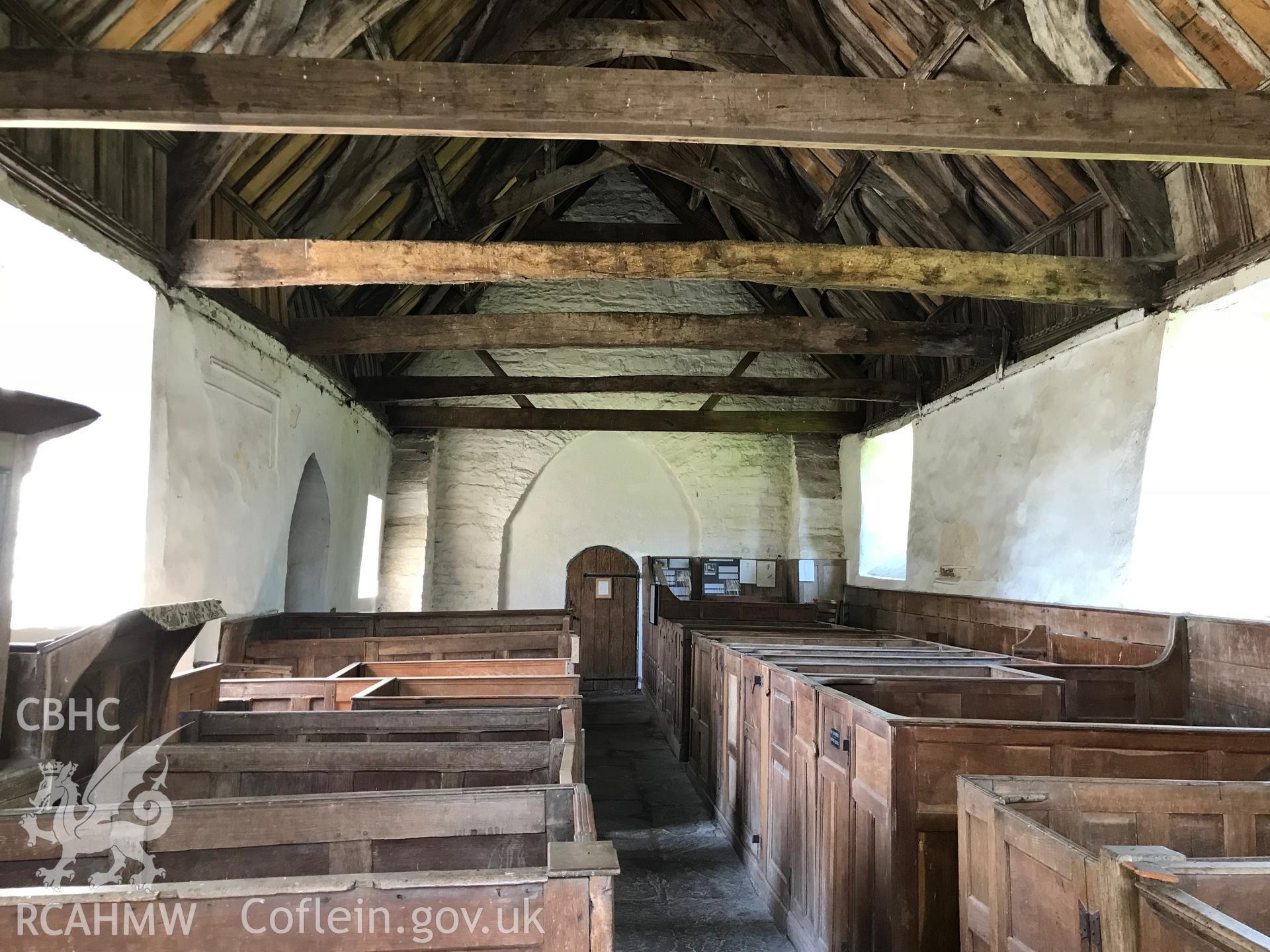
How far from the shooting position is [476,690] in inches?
159

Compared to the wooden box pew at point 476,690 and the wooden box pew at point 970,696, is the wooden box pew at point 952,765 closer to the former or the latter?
the wooden box pew at point 970,696

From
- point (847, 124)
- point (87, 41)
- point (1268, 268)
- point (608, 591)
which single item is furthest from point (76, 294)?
point (608, 591)

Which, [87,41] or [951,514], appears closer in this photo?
[87,41]

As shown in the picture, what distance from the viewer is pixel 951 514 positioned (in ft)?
25.0

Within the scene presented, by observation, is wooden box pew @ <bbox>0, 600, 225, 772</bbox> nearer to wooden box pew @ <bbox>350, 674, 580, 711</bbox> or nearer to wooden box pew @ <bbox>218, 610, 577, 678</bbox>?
wooden box pew @ <bbox>350, 674, 580, 711</bbox>

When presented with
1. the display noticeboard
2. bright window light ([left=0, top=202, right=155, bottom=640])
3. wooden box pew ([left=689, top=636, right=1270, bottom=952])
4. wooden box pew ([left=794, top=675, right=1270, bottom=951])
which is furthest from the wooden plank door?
the display noticeboard

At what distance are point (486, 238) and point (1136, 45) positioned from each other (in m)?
5.86

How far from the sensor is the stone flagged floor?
367 centimetres

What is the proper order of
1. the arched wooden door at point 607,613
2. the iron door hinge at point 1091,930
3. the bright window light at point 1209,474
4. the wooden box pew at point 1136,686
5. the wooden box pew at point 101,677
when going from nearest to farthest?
the iron door hinge at point 1091,930
the wooden box pew at point 101,677
the wooden box pew at point 1136,686
the bright window light at point 1209,474
the arched wooden door at point 607,613

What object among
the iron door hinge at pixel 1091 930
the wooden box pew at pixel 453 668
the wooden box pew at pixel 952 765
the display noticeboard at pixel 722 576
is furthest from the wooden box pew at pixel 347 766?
the display noticeboard at pixel 722 576

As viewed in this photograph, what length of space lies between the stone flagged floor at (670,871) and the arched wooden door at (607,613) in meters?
3.95

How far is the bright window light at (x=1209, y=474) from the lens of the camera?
172 inches

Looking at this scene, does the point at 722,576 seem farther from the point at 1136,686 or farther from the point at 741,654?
the point at 1136,686

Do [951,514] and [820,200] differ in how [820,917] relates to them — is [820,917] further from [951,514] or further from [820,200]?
[820,200]
